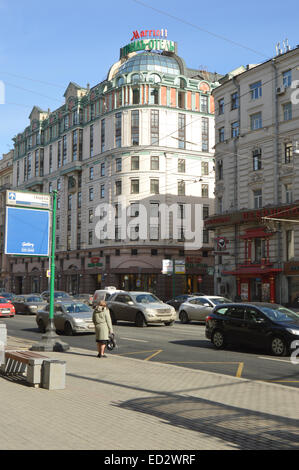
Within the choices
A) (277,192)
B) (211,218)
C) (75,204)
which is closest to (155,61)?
(75,204)

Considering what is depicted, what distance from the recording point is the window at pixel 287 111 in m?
41.6

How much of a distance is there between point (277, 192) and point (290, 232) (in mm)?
3312

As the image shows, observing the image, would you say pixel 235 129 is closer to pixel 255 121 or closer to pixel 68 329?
pixel 255 121

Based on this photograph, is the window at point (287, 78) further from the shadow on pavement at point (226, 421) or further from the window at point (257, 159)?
the shadow on pavement at point (226, 421)

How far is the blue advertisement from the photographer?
16.5 metres

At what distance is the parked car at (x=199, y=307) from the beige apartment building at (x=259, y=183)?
12.8 meters

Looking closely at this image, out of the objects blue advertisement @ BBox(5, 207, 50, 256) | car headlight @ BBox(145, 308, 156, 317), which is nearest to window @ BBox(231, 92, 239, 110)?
car headlight @ BBox(145, 308, 156, 317)

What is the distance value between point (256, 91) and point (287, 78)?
11.7 feet

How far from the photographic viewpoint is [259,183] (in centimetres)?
4350

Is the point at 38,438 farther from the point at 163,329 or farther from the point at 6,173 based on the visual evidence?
the point at 6,173

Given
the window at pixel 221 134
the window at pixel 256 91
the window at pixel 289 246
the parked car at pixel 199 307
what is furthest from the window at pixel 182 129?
the parked car at pixel 199 307

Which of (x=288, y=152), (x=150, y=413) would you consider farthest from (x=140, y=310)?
(x=288, y=152)

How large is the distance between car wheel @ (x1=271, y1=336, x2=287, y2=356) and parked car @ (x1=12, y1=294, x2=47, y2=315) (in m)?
24.7

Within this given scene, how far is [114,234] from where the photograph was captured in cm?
6488
